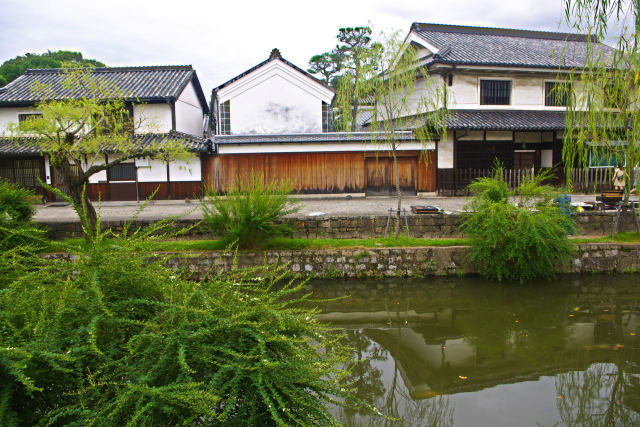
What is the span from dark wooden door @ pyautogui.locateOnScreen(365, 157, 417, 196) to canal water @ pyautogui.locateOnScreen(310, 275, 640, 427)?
9.47 m

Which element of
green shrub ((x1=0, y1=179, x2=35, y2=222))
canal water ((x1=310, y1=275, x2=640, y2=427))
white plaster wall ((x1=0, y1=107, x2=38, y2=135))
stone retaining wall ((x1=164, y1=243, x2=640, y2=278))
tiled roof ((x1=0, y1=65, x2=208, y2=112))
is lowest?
canal water ((x1=310, y1=275, x2=640, y2=427))

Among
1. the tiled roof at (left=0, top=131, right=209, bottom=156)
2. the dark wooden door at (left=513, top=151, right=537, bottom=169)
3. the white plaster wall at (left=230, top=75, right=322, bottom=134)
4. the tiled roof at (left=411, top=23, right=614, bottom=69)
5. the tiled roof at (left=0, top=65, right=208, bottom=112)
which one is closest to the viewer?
the tiled roof at (left=0, top=131, right=209, bottom=156)

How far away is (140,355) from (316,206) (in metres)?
13.6

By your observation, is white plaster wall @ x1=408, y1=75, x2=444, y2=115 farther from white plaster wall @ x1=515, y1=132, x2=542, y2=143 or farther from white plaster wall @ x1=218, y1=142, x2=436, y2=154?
white plaster wall @ x1=515, y1=132, x2=542, y2=143

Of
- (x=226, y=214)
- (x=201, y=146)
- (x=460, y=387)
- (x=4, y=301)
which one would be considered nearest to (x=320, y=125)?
(x=201, y=146)

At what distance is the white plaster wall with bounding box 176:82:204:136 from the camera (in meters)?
21.1

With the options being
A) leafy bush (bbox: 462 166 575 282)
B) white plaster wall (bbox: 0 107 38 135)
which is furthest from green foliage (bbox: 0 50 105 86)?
leafy bush (bbox: 462 166 575 282)

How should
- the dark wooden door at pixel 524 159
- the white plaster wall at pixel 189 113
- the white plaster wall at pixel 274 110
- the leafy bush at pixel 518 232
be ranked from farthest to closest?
the white plaster wall at pixel 189 113
the white plaster wall at pixel 274 110
the dark wooden door at pixel 524 159
the leafy bush at pixel 518 232

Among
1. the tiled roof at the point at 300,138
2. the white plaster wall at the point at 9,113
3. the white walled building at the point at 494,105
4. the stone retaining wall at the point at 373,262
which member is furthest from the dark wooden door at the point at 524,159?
the white plaster wall at the point at 9,113

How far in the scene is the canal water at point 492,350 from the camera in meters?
5.15

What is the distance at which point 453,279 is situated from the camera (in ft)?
34.0

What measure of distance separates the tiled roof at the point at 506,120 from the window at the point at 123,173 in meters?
13.4

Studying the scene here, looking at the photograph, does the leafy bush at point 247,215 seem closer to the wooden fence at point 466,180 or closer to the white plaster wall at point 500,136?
the wooden fence at point 466,180

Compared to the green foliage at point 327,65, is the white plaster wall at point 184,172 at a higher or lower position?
lower
